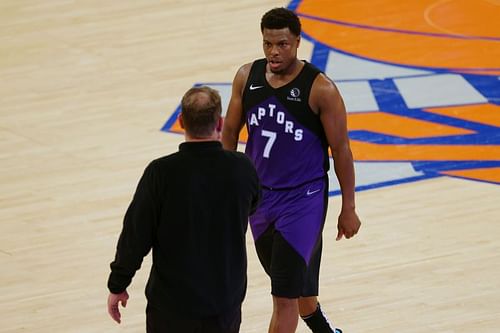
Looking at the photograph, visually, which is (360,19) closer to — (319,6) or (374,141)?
(319,6)

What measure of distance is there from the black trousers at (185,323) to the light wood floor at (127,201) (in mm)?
2098

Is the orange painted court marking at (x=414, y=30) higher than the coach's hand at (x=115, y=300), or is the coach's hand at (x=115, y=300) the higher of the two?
the coach's hand at (x=115, y=300)

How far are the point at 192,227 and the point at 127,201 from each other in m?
4.23

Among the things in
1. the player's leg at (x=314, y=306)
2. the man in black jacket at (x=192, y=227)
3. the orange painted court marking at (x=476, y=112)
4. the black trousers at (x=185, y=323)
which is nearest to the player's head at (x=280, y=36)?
the player's leg at (x=314, y=306)

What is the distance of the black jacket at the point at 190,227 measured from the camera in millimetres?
4590

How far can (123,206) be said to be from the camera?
869cm

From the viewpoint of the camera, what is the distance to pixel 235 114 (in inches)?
235

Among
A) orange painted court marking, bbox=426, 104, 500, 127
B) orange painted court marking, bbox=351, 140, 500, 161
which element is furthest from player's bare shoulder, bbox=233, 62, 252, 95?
orange painted court marking, bbox=426, 104, 500, 127

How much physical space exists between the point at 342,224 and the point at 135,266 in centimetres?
157

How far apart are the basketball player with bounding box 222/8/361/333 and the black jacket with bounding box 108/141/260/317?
43.1 inches

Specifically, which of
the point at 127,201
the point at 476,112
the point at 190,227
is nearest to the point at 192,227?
the point at 190,227

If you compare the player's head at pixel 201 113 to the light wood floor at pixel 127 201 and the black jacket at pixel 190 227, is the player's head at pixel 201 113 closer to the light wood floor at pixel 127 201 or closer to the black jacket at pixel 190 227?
the black jacket at pixel 190 227

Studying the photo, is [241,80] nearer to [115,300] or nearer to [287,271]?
[287,271]

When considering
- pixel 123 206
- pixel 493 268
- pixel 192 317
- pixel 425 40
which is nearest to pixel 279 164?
pixel 192 317
